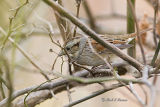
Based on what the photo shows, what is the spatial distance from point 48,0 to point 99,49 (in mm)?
819

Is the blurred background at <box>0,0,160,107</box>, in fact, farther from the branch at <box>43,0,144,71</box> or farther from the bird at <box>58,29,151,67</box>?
the branch at <box>43,0,144,71</box>

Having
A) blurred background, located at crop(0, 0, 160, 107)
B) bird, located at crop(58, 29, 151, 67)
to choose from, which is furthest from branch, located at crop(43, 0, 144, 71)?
blurred background, located at crop(0, 0, 160, 107)

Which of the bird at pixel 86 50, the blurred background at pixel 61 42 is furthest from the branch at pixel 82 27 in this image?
the blurred background at pixel 61 42

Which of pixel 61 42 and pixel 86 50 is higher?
pixel 86 50

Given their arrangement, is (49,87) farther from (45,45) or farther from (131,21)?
(45,45)

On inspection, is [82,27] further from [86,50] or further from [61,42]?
[61,42]

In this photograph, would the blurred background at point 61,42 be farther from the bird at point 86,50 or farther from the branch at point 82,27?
the branch at point 82,27

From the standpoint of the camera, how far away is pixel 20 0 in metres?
1.69

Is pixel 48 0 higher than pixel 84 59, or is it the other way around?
pixel 48 0

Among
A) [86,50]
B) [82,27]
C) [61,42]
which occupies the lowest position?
[61,42]

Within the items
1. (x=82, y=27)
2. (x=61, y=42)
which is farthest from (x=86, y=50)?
(x=61, y=42)

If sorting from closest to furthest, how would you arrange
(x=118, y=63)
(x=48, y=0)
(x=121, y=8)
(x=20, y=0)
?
(x=48, y=0) < (x=20, y=0) < (x=118, y=63) < (x=121, y=8)

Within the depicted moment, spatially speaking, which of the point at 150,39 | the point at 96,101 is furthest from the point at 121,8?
the point at 96,101

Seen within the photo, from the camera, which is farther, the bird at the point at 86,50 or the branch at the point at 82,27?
→ the bird at the point at 86,50
